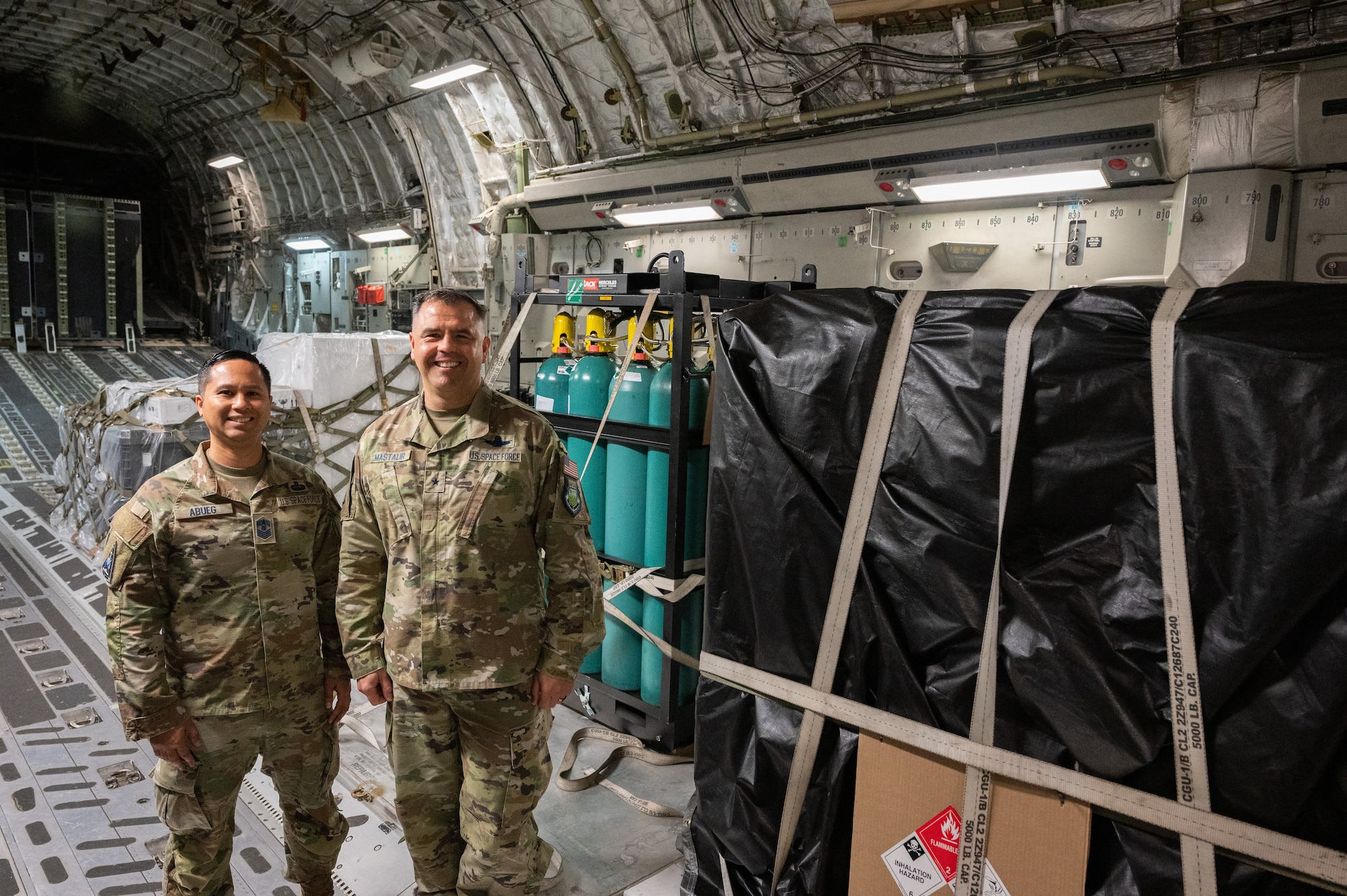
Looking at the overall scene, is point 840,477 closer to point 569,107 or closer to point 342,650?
point 342,650

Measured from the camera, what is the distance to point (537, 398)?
175 inches

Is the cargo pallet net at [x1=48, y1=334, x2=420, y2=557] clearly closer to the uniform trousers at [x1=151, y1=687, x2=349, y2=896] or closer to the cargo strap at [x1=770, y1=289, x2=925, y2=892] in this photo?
the uniform trousers at [x1=151, y1=687, x2=349, y2=896]

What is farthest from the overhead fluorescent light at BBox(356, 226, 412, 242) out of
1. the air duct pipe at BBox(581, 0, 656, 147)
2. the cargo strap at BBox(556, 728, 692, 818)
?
the cargo strap at BBox(556, 728, 692, 818)

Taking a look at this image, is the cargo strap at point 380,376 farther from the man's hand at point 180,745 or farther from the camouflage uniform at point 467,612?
the man's hand at point 180,745

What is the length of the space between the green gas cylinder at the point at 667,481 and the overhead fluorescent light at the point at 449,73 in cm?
604

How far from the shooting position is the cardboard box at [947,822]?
1886mm

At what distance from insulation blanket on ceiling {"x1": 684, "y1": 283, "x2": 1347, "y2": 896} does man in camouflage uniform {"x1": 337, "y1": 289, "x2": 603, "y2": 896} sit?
517mm

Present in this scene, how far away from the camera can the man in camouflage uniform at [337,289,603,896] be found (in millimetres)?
2453

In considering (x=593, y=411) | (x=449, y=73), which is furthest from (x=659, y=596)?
(x=449, y=73)

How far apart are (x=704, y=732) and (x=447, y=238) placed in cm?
1035

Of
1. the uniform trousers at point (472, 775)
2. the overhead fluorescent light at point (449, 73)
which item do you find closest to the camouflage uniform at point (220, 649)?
the uniform trousers at point (472, 775)

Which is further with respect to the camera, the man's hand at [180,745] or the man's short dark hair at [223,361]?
the man's short dark hair at [223,361]

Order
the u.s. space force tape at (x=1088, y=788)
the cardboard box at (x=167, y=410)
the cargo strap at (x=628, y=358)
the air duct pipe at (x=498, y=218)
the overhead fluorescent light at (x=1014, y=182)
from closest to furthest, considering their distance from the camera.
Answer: the u.s. space force tape at (x=1088, y=788) → the cargo strap at (x=628, y=358) → the overhead fluorescent light at (x=1014, y=182) → the cardboard box at (x=167, y=410) → the air duct pipe at (x=498, y=218)

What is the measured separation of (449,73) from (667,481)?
6.82m
